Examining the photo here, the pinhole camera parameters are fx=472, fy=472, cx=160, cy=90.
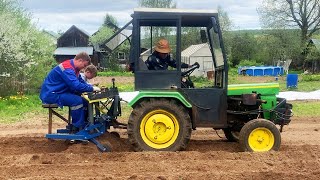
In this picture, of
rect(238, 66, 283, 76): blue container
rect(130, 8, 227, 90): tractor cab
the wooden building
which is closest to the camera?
rect(130, 8, 227, 90): tractor cab

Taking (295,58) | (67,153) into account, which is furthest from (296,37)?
(67,153)

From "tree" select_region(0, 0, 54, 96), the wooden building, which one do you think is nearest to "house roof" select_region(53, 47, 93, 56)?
the wooden building

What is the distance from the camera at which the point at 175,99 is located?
25.0 feet

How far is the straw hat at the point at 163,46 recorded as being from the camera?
25.2ft

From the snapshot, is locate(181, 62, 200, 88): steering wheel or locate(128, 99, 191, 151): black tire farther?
locate(181, 62, 200, 88): steering wheel

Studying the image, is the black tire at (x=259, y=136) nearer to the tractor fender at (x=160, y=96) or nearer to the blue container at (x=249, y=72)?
the tractor fender at (x=160, y=96)

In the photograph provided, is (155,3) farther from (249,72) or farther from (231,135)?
(231,135)

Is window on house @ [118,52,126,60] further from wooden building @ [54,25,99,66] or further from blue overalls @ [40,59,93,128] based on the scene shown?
blue overalls @ [40,59,93,128]

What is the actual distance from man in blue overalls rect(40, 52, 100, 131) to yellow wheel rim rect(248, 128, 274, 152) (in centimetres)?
268

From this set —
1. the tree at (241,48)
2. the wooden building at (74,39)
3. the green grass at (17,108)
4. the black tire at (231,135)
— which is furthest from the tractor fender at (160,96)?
the wooden building at (74,39)

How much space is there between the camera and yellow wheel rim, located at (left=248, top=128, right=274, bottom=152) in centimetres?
763

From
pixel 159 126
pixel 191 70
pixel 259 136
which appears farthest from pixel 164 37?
pixel 259 136

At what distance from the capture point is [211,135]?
9.85 metres

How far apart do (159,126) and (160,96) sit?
1.62 ft
